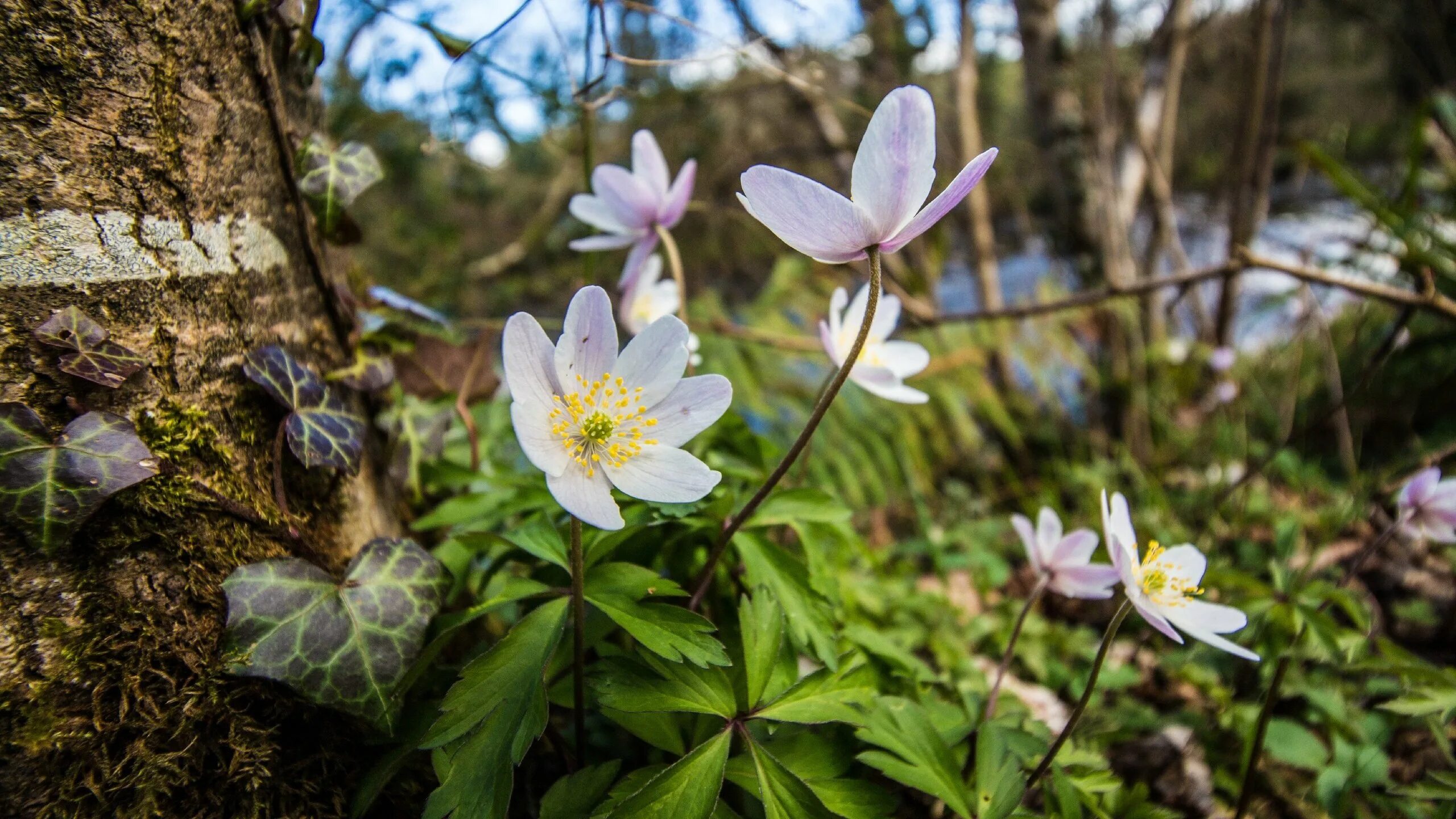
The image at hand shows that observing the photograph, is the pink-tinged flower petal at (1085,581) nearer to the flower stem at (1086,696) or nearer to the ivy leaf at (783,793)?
the flower stem at (1086,696)

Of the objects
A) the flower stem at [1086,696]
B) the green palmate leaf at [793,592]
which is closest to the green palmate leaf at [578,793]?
the green palmate leaf at [793,592]

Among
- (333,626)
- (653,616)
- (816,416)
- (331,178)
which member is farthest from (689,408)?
(331,178)

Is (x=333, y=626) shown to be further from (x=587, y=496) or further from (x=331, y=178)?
(x=331, y=178)

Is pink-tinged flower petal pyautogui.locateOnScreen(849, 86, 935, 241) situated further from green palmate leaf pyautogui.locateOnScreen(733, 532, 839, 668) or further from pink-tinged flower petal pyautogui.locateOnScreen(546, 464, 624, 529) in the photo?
green palmate leaf pyautogui.locateOnScreen(733, 532, 839, 668)

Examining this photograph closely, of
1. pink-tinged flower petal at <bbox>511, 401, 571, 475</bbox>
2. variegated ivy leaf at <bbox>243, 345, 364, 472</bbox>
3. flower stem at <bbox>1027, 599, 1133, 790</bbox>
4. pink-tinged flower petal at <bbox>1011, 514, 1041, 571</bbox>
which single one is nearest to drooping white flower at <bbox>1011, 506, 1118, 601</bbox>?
pink-tinged flower petal at <bbox>1011, 514, 1041, 571</bbox>

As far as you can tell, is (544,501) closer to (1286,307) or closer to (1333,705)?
(1333,705)

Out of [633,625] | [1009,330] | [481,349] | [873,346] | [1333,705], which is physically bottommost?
[633,625]

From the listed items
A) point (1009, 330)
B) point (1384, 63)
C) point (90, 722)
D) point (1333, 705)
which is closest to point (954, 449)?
point (1009, 330)
